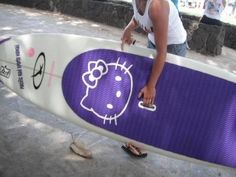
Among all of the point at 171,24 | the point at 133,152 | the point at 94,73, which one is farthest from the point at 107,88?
the point at 171,24

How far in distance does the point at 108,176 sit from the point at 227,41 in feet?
25.2

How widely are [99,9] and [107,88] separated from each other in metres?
6.72

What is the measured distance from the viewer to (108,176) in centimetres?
290

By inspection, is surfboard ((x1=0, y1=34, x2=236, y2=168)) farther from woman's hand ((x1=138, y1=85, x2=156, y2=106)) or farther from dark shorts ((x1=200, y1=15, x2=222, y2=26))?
dark shorts ((x1=200, y1=15, x2=222, y2=26))

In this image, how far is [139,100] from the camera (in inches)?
117

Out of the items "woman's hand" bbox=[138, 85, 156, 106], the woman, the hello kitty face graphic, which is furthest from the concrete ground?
"woman's hand" bbox=[138, 85, 156, 106]

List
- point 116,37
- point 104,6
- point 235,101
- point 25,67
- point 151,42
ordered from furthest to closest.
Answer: point 104,6
point 116,37
point 25,67
point 151,42
point 235,101

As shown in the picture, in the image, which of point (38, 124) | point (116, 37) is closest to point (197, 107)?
point (38, 124)

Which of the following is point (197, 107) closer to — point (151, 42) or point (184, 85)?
point (184, 85)

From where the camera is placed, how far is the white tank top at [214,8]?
7.54m

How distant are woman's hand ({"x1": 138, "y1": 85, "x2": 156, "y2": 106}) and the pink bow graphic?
358 millimetres

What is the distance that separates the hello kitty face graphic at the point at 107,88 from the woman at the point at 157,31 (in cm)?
18

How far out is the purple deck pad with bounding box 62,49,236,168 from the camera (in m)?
2.91

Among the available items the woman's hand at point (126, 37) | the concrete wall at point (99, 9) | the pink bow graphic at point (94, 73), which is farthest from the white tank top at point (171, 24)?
the concrete wall at point (99, 9)
